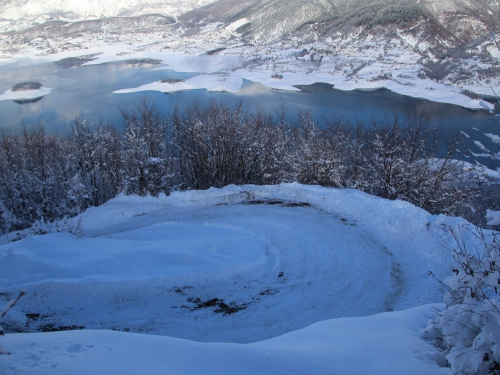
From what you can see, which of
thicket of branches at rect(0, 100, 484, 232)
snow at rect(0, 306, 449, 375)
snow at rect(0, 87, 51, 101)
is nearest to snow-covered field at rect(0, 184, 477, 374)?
snow at rect(0, 306, 449, 375)

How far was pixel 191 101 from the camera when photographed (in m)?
43.4

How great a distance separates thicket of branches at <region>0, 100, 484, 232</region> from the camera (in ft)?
53.9

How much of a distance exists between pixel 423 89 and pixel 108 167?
50.1m

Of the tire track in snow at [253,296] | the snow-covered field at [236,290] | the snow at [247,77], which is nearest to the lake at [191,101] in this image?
the snow at [247,77]

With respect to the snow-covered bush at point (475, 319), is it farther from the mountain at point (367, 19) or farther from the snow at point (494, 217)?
the mountain at point (367, 19)

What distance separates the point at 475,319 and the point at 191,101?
43.4 m

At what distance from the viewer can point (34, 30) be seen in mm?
138625

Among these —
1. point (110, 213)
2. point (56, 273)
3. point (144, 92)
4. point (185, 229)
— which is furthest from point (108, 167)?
point (144, 92)

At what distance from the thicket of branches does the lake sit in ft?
35.5

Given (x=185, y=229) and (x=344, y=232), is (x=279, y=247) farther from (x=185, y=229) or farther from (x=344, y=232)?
(x=185, y=229)

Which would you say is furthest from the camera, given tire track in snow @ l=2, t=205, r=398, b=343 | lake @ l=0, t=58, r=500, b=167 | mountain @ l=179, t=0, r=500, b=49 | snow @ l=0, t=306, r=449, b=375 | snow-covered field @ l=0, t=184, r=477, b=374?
mountain @ l=179, t=0, r=500, b=49

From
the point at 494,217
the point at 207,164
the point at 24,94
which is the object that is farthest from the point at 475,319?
the point at 24,94

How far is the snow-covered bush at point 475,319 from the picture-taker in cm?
287

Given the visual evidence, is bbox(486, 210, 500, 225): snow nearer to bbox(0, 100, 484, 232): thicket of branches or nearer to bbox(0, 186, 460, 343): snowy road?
bbox(0, 186, 460, 343): snowy road
